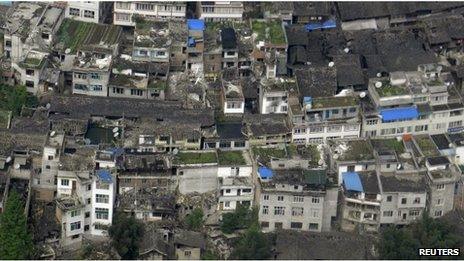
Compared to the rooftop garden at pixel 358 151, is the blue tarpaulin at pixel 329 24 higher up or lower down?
higher up

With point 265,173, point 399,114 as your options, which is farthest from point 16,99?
point 399,114

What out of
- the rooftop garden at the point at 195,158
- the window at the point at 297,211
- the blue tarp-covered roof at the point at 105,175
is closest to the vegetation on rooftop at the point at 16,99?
the blue tarp-covered roof at the point at 105,175

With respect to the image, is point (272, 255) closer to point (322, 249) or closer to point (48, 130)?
point (322, 249)

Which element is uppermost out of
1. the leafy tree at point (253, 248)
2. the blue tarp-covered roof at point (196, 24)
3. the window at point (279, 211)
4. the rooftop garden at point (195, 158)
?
the blue tarp-covered roof at point (196, 24)

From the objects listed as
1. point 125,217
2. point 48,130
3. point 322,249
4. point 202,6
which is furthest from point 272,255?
point 202,6

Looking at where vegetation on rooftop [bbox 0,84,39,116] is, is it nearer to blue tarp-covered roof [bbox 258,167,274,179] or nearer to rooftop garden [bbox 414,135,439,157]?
blue tarp-covered roof [bbox 258,167,274,179]

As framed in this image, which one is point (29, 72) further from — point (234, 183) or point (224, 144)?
point (234, 183)

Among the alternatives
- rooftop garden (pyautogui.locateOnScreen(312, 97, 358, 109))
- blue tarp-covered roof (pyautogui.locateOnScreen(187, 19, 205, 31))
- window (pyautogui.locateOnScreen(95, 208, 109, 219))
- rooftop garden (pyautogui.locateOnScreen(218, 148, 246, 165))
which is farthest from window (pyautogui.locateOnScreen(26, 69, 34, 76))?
rooftop garden (pyautogui.locateOnScreen(312, 97, 358, 109))

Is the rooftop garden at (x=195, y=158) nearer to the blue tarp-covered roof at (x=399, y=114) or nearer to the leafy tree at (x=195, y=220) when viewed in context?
the leafy tree at (x=195, y=220)
